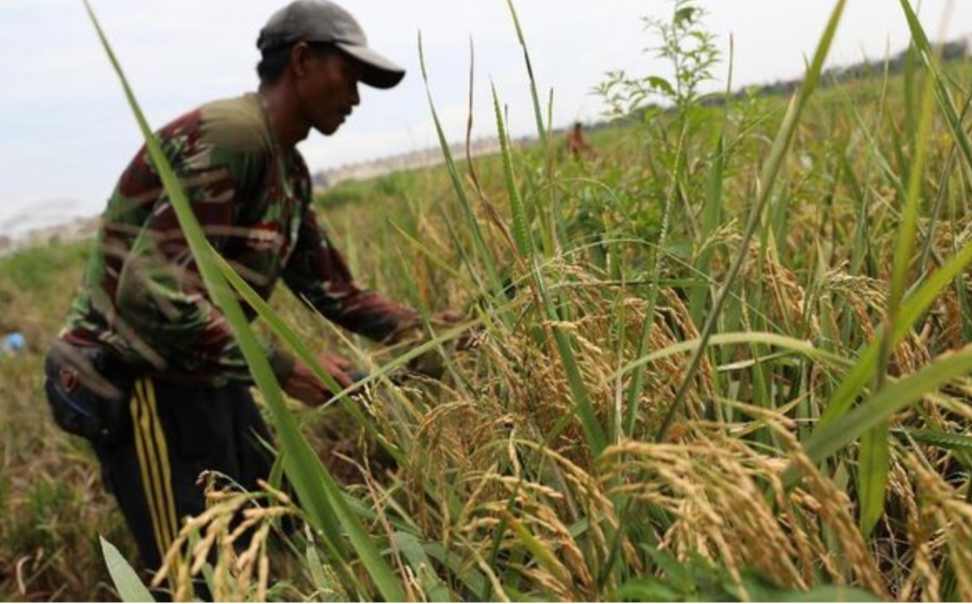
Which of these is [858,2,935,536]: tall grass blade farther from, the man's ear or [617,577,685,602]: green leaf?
the man's ear

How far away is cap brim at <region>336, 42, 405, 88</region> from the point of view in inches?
93.9

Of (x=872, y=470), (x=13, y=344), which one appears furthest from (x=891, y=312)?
(x=13, y=344)

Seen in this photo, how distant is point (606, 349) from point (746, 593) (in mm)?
455

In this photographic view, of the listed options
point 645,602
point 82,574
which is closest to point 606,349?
point 645,602

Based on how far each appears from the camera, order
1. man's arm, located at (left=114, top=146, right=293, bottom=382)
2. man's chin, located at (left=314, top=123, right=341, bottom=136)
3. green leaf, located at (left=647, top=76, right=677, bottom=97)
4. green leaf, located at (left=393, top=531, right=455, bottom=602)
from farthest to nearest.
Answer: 1. man's chin, located at (left=314, top=123, right=341, bottom=136)
2. man's arm, located at (left=114, top=146, right=293, bottom=382)
3. green leaf, located at (left=647, top=76, right=677, bottom=97)
4. green leaf, located at (left=393, top=531, right=455, bottom=602)

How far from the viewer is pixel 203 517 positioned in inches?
24.4

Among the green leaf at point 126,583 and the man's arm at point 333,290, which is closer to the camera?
the green leaf at point 126,583

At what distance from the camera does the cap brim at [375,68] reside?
2.38 metres

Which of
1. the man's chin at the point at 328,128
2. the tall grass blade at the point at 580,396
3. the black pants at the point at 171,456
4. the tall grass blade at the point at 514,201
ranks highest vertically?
Result: the man's chin at the point at 328,128

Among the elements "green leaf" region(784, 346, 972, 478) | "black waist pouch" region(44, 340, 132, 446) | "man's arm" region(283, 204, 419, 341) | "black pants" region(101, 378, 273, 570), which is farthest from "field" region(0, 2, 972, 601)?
"man's arm" region(283, 204, 419, 341)

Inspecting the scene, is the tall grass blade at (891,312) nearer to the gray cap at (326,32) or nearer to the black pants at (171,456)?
the gray cap at (326,32)

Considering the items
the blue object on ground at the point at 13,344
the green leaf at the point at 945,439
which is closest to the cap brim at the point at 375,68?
the green leaf at the point at 945,439

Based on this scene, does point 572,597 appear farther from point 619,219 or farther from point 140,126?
point 619,219

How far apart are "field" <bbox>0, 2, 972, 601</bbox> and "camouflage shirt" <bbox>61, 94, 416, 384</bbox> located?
0.61m
